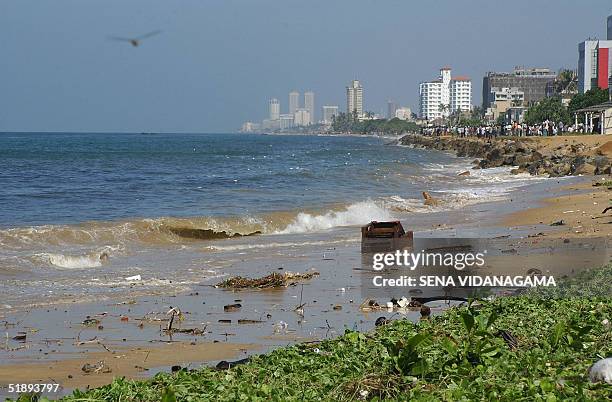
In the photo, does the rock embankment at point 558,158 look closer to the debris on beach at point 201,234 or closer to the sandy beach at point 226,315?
the debris on beach at point 201,234

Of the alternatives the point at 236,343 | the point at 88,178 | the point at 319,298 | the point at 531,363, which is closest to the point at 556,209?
the point at 319,298

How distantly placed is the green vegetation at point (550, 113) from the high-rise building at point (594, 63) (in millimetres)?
18654

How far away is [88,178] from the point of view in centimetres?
4375

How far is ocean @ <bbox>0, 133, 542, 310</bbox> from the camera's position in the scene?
1413 centimetres

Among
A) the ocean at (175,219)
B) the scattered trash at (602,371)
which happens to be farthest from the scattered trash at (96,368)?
the scattered trash at (602,371)

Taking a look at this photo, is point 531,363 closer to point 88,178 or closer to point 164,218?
point 164,218

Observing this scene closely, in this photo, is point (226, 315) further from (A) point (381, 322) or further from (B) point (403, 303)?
(A) point (381, 322)

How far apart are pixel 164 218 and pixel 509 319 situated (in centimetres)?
1687

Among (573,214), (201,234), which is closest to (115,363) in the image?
(201,234)

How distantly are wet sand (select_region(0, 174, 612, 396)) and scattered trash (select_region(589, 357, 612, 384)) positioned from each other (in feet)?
11.1

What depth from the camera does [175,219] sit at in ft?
77.1

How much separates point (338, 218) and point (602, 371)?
19.2 meters

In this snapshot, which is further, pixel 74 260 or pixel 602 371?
pixel 74 260

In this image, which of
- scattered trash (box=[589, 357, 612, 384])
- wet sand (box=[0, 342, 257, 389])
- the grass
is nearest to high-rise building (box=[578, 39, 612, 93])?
wet sand (box=[0, 342, 257, 389])
